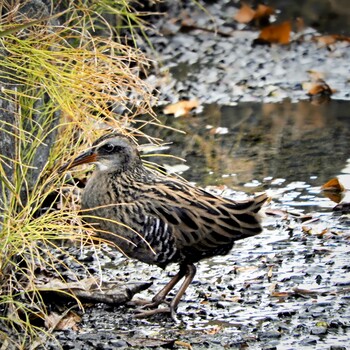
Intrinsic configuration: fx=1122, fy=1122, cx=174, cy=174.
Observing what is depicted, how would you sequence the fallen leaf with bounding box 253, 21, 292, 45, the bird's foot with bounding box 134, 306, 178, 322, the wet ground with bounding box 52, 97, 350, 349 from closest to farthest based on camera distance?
the wet ground with bounding box 52, 97, 350, 349 < the bird's foot with bounding box 134, 306, 178, 322 < the fallen leaf with bounding box 253, 21, 292, 45

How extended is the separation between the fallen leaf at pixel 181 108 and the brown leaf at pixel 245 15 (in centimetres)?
196

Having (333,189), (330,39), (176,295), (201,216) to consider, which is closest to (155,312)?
(176,295)

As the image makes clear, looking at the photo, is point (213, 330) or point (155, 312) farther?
point (155, 312)

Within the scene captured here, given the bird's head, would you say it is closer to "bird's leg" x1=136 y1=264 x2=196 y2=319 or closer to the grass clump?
the grass clump

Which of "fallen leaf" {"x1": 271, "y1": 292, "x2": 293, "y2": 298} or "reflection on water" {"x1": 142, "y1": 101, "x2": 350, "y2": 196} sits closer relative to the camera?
"fallen leaf" {"x1": 271, "y1": 292, "x2": 293, "y2": 298}

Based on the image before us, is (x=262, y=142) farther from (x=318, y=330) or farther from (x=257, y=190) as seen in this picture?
(x=318, y=330)

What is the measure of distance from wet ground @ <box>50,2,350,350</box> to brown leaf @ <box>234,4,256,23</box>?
153 millimetres

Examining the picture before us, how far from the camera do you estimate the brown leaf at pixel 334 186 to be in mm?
8172

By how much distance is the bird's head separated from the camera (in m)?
6.88

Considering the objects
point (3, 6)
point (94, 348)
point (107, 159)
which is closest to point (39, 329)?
point (94, 348)

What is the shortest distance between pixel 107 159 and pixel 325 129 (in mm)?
3102

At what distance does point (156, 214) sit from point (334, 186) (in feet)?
6.75

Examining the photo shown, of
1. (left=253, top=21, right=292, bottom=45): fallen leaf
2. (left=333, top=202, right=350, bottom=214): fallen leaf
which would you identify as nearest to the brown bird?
(left=333, top=202, right=350, bottom=214): fallen leaf

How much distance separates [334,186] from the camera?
8195 millimetres
